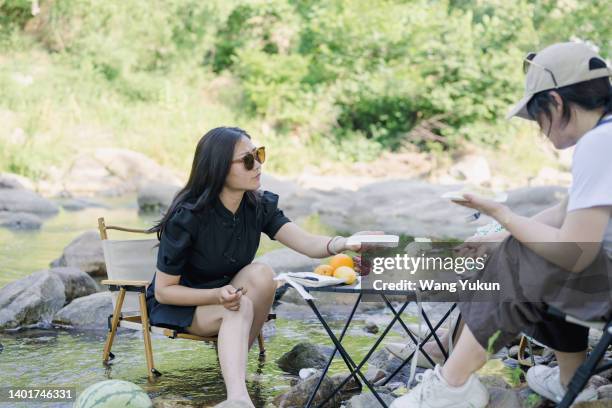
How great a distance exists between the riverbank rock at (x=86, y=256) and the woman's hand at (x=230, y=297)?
175 inches

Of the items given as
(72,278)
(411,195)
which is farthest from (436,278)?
(411,195)

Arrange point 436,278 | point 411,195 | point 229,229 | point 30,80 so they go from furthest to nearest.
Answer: point 30,80
point 411,195
point 229,229
point 436,278

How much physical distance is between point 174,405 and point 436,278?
120 centimetres

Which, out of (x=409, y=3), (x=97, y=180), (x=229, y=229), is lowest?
(x=97, y=180)

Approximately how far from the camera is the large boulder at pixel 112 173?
16594 mm

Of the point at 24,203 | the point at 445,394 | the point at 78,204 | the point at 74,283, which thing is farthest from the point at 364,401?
the point at 78,204

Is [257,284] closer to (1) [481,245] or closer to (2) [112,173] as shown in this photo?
(1) [481,245]

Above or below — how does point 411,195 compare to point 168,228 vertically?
below

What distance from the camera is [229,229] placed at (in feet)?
12.6

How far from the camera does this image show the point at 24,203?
13117mm

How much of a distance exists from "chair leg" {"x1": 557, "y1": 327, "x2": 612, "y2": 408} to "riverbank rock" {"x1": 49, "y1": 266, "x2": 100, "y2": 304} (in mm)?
4531

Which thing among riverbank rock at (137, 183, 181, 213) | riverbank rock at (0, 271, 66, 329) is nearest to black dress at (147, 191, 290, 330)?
riverbank rock at (0, 271, 66, 329)

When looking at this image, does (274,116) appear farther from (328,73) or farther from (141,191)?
(141,191)

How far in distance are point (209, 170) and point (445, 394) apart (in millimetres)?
1542
